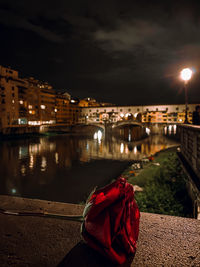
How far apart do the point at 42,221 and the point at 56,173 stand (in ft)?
53.2

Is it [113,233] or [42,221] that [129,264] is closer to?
[113,233]

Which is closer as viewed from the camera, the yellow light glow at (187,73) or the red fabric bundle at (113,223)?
the red fabric bundle at (113,223)

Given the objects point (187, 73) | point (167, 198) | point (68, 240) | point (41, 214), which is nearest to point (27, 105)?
point (187, 73)

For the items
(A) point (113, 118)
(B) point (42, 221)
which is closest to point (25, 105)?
(A) point (113, 118)

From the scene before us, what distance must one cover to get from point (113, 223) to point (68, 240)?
0.69 meters

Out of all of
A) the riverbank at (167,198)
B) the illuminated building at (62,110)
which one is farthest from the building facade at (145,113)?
the riverbank at (167,198)

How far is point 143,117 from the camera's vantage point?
255 ft

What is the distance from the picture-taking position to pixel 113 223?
1336 mm

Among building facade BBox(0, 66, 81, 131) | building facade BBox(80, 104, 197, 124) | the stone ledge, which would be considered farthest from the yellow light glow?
building facade BBox(80, 104, 197, 124)

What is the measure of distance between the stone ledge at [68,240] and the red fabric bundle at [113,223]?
0.64 ft

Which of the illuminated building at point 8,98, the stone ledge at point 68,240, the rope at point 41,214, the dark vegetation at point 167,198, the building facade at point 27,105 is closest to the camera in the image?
the stone ledge at point 68,240

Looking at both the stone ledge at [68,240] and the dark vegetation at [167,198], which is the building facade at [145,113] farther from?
the stone ledge at [68,240]

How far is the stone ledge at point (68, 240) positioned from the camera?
1496 mm

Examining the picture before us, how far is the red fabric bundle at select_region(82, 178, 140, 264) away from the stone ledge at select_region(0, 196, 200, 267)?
19 centimetres
